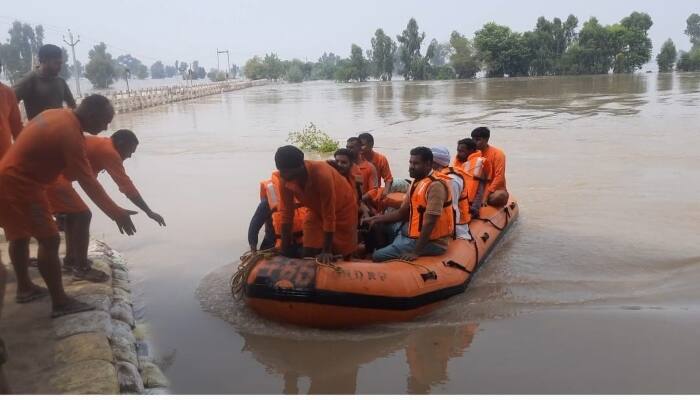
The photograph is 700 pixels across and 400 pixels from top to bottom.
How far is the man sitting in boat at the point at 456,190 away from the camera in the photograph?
4.55 metres

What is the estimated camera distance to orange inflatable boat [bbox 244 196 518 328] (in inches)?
155

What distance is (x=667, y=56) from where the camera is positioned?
55.3 m

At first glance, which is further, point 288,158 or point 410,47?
point 410,47

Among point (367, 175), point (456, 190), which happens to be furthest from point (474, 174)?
point (456, 190)

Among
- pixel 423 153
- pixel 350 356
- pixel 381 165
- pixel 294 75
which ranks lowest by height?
pixel 350 356

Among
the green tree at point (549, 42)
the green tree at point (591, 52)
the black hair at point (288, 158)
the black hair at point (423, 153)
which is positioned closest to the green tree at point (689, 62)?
the green tree at point (591, 52)

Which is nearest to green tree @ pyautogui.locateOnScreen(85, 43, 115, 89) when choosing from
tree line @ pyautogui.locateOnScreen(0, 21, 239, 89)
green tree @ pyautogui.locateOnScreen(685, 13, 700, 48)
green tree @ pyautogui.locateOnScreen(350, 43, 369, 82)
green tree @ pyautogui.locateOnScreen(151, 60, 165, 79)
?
tree line @ pyautogui.locateOnScreen(0, 21, 239, 89)

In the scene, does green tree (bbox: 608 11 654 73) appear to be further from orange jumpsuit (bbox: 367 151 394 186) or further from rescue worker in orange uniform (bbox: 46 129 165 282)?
rescue worker in orange uniform (bbox: 46 129 165 282)

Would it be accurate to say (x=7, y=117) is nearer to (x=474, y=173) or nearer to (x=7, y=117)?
(x=7, y=117)

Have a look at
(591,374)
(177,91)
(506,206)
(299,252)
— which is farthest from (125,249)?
(177,91)

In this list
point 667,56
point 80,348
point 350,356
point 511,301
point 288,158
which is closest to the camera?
point 80,348

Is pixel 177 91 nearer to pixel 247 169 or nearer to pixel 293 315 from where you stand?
pixel 247 169

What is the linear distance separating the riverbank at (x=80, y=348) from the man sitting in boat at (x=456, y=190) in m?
2.59

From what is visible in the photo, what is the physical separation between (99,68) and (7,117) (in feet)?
177
